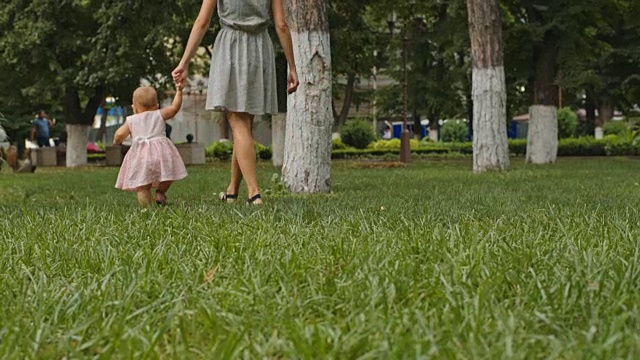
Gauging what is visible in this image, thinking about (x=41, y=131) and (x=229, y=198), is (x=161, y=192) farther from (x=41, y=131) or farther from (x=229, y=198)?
(x=41, y=131)

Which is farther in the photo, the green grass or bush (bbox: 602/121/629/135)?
bush (bbox: 602/121/629/135)

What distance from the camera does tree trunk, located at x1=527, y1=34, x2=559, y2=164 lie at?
89.5 feet

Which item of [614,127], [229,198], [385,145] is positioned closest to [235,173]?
[229,198]

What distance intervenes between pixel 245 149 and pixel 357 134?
34979mm

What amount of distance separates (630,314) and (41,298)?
1.66 m

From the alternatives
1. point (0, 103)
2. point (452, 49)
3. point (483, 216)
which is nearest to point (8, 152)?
point (0, 103)

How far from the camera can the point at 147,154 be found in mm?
8039

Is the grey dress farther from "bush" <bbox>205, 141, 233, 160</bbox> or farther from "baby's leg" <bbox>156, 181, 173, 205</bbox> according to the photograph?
"bush" <bbox>205, 141, 233, 160</bbox>

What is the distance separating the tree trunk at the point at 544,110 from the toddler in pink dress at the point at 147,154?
792 inches

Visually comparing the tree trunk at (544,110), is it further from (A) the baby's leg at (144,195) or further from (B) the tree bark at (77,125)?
(A) the baby's leg at (144,195)

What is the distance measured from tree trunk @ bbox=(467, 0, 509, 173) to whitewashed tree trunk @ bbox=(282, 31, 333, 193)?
311 inches

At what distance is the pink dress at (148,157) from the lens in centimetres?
800

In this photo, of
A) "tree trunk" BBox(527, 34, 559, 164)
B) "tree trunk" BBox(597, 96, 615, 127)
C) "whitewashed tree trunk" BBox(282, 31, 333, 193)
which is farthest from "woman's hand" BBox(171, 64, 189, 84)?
"tree trunk" BBox(597, 96, 615, 127)

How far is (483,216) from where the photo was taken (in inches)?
251
